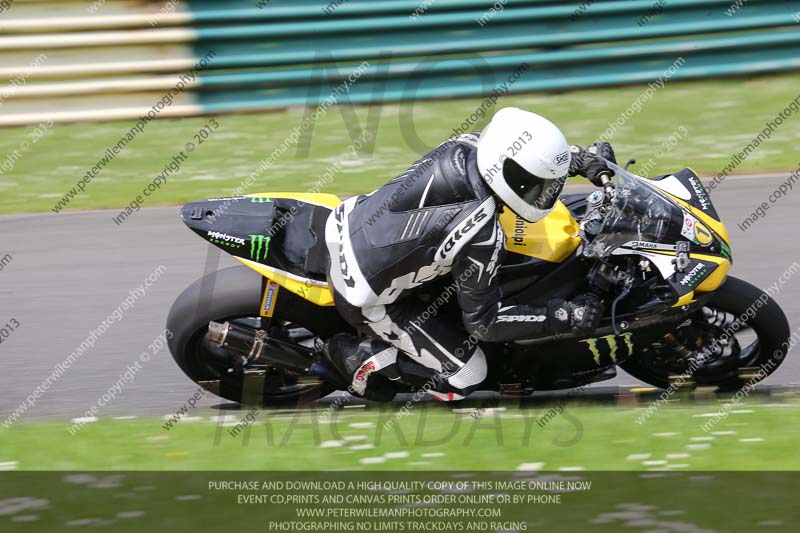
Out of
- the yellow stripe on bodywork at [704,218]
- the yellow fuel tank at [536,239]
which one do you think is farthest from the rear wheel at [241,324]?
the yellow stripe on bodywork at [704,218]

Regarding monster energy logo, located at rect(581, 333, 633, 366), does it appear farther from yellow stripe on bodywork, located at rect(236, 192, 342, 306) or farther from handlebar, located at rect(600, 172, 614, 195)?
yellow stripe on bodywork, located at rect(236, 192, 342, 306)

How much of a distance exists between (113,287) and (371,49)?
4645mm

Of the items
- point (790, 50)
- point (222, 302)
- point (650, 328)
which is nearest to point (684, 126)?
point (790, 50)

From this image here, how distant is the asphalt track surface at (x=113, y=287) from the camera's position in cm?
612

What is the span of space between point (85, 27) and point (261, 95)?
191 centimetres

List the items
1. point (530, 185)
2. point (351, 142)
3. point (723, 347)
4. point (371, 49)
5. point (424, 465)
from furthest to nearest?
point (371, 49), point (351, 142), point (723, 347), point (530, 185), point (424, 465)

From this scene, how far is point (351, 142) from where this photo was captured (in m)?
10.4

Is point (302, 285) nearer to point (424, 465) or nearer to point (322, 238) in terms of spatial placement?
point (322, 238)

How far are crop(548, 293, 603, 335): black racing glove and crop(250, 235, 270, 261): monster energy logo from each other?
1.41 metres

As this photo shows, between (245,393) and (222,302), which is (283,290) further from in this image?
(245,393)

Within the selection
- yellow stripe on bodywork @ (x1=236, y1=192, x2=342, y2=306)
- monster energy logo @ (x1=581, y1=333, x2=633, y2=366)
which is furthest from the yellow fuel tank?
yellow stripe on bodywork @ (x1=236, y1=192, x2=342, y2=306)

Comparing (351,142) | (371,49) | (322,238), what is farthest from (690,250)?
(371,49)

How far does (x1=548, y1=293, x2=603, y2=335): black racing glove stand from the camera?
500 centimetres

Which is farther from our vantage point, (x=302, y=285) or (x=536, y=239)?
(x=302, y=285)
